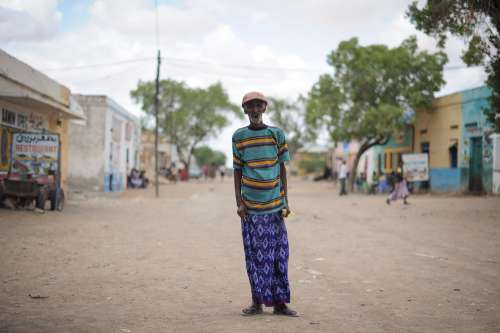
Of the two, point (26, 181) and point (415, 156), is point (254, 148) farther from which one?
point (415, 156)

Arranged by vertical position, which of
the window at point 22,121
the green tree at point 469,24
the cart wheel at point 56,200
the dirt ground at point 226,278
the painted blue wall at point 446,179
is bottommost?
the dirt ground at point 226,278

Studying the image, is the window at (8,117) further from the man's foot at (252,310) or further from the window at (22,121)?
the man's foot at (252,310)

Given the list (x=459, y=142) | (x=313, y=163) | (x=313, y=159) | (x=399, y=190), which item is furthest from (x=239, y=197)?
(x=313, y=159)

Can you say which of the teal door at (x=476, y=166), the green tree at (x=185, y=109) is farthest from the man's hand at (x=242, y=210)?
the green tree at (x=185, y=109)

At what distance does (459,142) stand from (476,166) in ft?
Answer: 6.07

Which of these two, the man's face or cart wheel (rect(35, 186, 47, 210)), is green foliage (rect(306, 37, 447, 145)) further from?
the man's face

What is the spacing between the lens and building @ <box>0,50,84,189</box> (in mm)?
14493

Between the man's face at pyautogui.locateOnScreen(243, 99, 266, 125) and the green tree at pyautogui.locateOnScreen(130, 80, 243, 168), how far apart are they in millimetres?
59435

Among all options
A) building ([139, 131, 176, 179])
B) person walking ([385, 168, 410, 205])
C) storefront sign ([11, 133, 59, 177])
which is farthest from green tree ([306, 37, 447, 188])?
building ([139, 131, 176, 179])

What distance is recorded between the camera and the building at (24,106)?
14.5m

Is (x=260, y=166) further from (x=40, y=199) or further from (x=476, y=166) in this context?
(x=476, y=166)

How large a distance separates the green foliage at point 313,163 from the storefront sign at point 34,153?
61064mm

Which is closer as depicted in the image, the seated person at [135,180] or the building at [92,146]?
the building at [92,146]

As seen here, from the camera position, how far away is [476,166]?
24.9 metres
